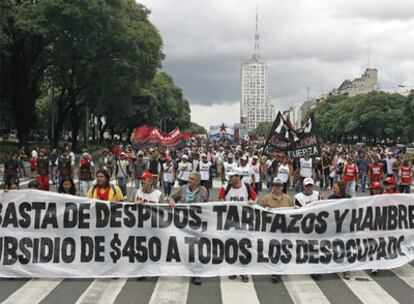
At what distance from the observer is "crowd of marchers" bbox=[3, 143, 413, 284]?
820cm

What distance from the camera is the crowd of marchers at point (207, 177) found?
8195 millimetres

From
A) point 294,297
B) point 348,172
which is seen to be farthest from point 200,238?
point 348,172

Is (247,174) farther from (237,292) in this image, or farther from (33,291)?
(33,291)

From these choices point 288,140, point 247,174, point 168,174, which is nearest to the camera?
point 247,174

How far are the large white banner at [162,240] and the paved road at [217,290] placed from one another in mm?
165

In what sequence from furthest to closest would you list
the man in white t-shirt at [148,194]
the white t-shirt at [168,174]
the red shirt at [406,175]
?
the white t-shirt at [168,174] < the red shirt at [406,175] < the man in white t-shirt at [148,194]

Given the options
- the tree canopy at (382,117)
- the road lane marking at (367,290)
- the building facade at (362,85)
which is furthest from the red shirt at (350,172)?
the building facade at (362,85)

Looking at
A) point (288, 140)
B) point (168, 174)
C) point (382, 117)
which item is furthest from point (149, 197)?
point (382, 117)

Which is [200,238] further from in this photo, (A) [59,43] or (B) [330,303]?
(A) [59,43]

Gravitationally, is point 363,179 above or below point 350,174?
below

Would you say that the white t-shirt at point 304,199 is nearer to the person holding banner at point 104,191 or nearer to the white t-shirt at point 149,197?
Answer: the white t-shirt at point 149,197

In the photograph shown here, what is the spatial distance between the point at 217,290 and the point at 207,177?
9707 mm

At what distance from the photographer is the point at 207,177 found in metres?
16.8

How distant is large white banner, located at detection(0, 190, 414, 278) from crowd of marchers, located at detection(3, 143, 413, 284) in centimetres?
24
